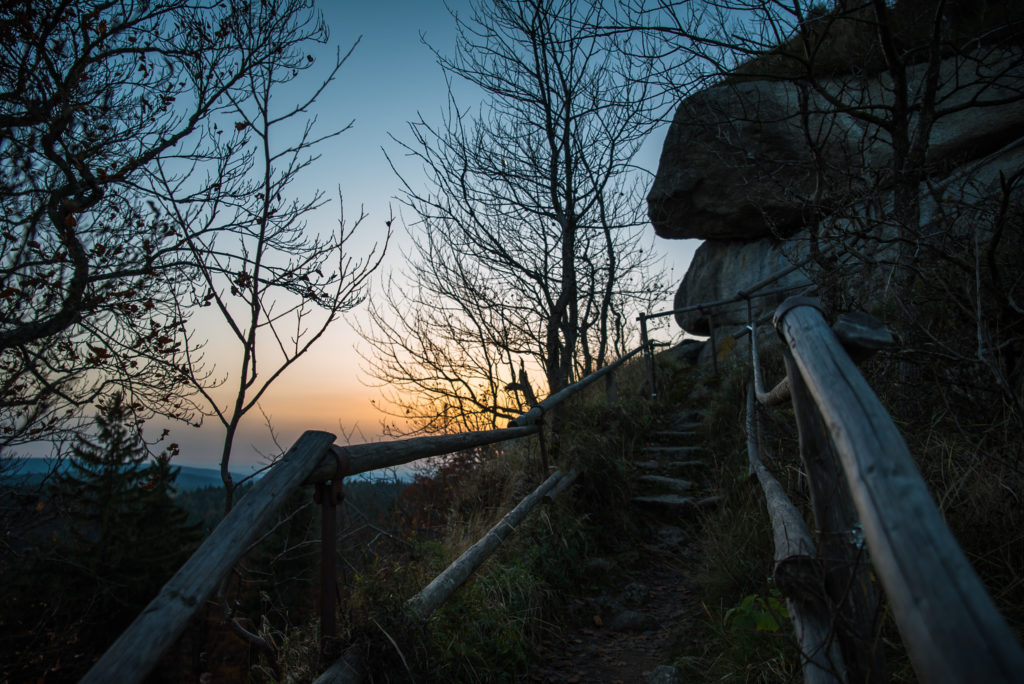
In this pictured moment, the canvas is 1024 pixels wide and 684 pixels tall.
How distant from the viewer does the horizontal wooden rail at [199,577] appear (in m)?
1.05

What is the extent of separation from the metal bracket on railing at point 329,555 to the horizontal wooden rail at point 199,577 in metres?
0.19

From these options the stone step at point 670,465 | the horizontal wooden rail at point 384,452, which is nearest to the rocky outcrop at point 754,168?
the stone step at point 670,465

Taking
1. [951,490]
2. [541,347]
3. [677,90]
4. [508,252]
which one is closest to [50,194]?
[508,252]

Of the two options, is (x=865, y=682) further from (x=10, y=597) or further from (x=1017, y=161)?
(x=10, y=597)

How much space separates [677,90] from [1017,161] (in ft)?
18.6

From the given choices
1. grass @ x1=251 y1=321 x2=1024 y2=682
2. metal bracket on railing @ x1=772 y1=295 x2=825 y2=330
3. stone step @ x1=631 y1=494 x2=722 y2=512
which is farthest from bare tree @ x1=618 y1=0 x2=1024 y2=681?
stone step @ x1=631 y1=494 x2=722 y2=512

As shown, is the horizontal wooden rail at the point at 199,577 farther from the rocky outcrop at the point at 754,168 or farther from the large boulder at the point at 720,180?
the large boulder at the point at 720,180

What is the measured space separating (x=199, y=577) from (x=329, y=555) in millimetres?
713

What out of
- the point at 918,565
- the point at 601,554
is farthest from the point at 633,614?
the point at 918,565

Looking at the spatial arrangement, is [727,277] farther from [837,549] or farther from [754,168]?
[837,549]

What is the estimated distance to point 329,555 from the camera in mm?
1939

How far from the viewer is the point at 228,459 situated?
12.6 feet

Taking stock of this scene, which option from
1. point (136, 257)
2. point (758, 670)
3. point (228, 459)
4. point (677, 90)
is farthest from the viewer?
point (136, 257)

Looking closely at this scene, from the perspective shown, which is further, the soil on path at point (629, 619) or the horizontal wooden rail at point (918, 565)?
the soil on path at point (629, 619)
